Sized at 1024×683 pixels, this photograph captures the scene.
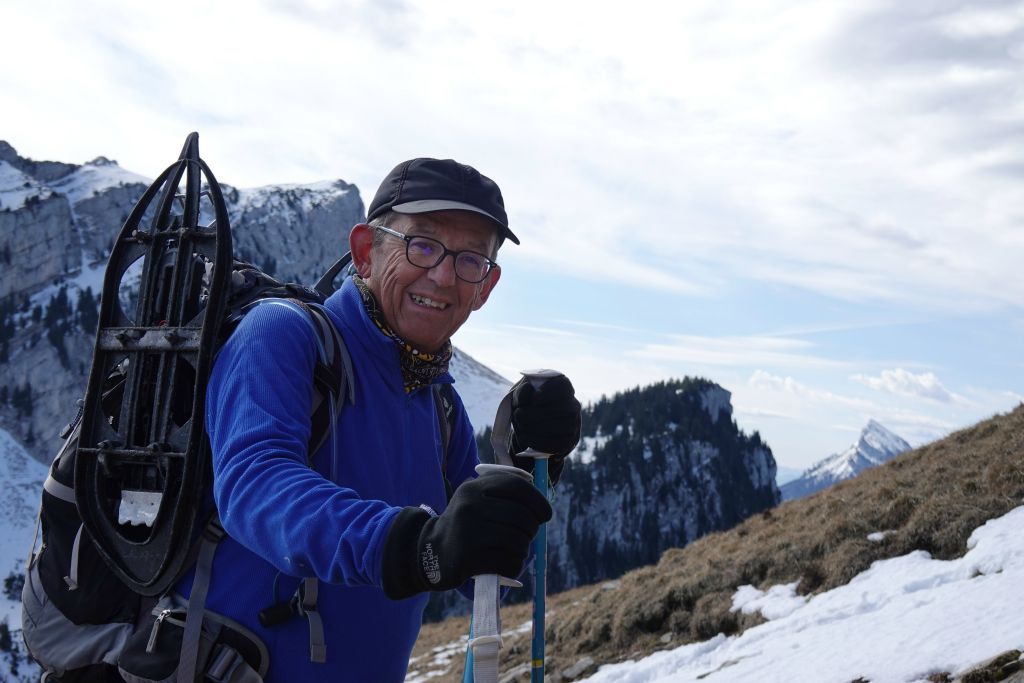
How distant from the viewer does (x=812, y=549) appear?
12.2 metres

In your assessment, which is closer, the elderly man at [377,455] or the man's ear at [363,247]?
the elderly man at [377,455]

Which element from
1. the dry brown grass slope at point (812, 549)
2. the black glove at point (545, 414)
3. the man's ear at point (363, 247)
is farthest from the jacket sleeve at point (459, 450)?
the dry brown grass slope at point (812, 549)

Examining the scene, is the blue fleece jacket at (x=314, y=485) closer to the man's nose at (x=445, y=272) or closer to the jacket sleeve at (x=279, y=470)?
the jacket sleeve at (x=279, y=470)

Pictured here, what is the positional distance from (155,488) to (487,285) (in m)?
1.51

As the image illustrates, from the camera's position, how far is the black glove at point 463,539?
1840mm

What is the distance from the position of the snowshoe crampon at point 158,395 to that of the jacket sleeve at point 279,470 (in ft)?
0.98

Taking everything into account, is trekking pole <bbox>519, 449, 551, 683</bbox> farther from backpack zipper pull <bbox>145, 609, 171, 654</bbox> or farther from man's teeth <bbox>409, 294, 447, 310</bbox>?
backpack zipper pull <bbox>145, 609, 171, 654</bbox>

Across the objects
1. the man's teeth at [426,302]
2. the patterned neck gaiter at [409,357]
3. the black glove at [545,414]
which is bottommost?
the black glove at [545,414]

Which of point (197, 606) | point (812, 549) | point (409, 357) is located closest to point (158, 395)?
point (197, 606)

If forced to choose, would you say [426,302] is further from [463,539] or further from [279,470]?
[463,539]

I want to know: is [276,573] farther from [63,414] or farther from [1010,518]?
[63,414]

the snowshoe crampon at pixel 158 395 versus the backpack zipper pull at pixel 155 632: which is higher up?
the snowshoe crampon at pixel 158 395

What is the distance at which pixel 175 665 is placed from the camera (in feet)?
8.46

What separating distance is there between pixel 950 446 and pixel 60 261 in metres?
224
